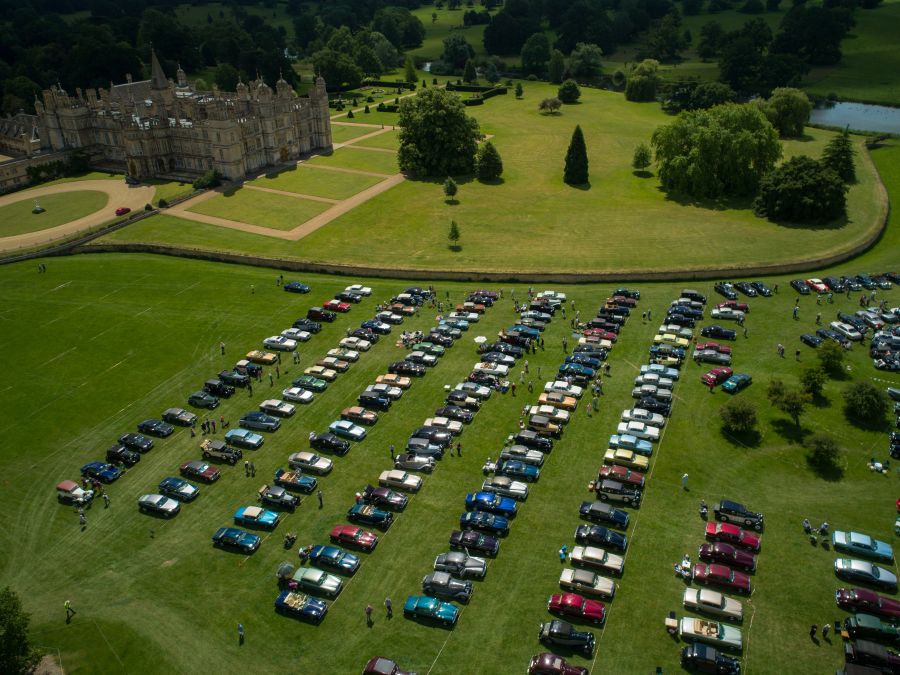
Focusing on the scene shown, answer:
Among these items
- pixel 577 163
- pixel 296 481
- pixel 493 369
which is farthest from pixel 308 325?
pixel 577 163

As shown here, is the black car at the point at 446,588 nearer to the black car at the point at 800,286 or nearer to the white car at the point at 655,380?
the white car at the point at 655,380

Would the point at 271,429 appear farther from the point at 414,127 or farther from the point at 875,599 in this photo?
the point at 414,127

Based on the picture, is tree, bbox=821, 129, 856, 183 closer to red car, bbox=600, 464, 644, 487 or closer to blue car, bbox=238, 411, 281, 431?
red car, bbox=600, 464, 644, 487

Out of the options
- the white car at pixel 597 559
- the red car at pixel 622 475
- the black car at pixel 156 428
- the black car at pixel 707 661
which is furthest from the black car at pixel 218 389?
the black car at pixel 707 661

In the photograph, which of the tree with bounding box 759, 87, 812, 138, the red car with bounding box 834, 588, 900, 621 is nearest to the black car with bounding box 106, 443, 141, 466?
the red car with bounding box 834, 588, 900, 621

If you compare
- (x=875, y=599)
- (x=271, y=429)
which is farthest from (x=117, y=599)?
(x=875, y=599)
